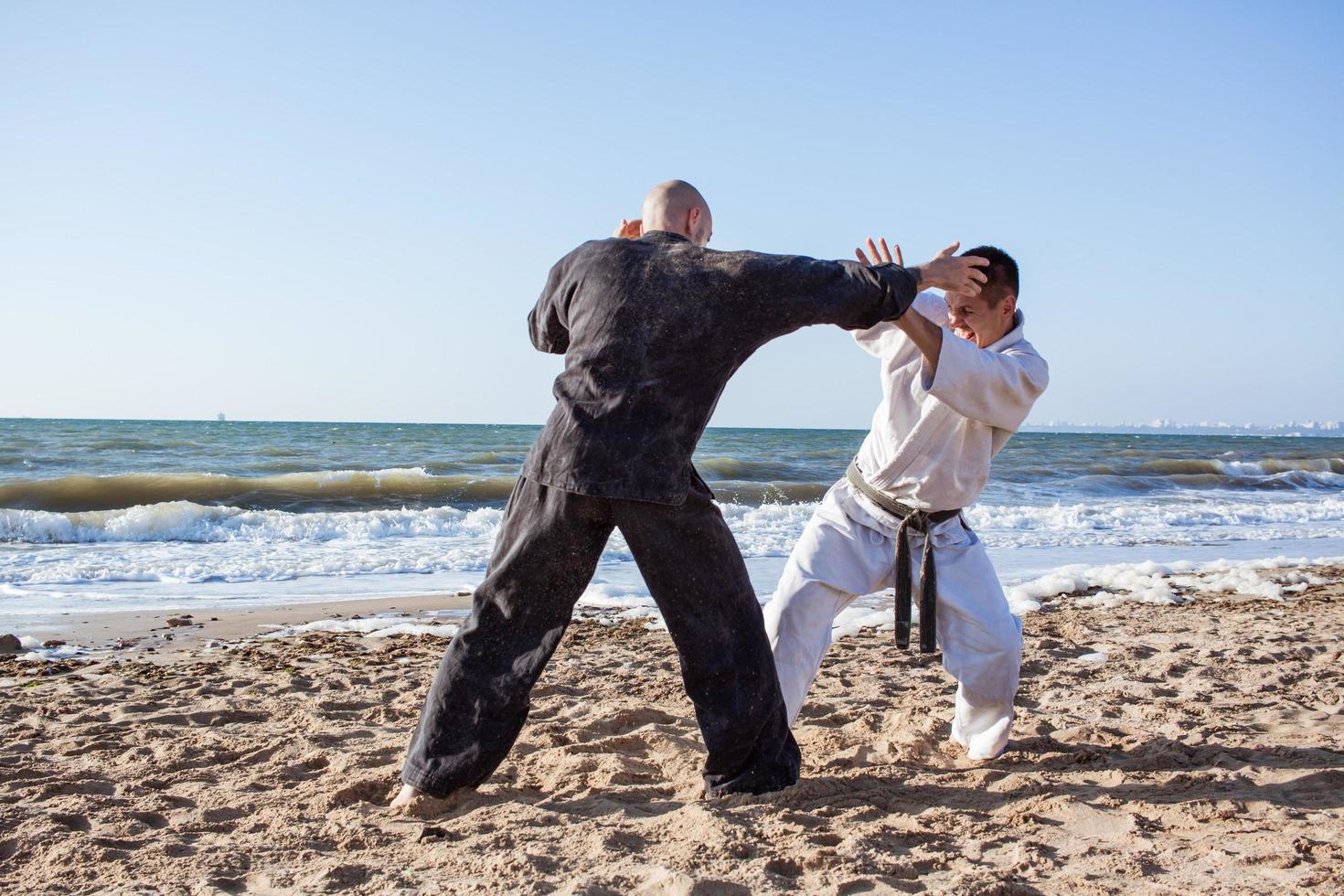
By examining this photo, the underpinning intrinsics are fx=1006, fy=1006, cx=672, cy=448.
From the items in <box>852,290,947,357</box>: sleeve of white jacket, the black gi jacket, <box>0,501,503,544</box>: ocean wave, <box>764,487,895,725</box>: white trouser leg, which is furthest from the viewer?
<box>0,501,503,544</box>: ocean wave

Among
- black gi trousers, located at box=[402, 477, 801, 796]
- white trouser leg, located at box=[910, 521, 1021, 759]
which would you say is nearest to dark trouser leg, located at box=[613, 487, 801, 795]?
black gi trousers, located at box=[402, 477, 801, 796]

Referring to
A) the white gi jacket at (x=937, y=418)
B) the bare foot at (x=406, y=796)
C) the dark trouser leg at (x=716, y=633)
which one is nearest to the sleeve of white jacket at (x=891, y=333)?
the white gi jacket at (x=937, y=418)

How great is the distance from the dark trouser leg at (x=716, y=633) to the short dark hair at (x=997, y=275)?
117 centimetres

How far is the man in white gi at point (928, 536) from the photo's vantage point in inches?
118

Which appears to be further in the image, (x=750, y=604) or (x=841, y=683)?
(x=841, y=683)

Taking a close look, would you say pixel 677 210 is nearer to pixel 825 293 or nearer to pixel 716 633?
pixel 825 293

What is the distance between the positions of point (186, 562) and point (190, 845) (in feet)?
22.2

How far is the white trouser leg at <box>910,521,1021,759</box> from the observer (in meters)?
3.02

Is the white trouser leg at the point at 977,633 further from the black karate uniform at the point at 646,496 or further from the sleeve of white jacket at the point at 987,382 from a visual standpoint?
the black karate uniform at the point at 646,496

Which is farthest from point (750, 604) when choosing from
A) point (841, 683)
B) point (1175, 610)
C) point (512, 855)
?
point (1175, 610)

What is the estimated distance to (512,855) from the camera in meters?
2.33

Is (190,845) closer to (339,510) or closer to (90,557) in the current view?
(90,557)

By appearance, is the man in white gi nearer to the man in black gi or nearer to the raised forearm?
the raised forearm

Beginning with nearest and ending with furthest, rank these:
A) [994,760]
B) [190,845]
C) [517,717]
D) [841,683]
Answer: [190,845]
[517,717]
[994,760]
[841,683]
